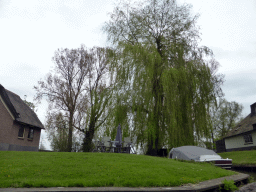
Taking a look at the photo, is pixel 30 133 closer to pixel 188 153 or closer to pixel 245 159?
pixel 188 153

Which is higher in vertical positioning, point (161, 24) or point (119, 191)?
point (161, 24)

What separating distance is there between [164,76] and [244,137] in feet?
63.9

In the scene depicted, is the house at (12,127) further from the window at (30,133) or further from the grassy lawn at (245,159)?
the grassy lawn at (245,159)

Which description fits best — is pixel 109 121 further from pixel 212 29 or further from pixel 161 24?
pixel 212 29

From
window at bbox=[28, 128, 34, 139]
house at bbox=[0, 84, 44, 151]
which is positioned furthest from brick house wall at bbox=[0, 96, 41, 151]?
window at bbox=[28, 128, 34, 139]

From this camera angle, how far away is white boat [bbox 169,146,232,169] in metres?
11.6

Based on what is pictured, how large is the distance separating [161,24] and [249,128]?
17825 millimetres

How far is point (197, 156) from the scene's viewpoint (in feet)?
38.7

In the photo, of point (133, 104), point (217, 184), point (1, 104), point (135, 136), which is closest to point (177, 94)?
point (133, 104)

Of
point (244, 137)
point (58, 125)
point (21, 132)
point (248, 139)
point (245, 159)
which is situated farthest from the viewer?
point (244, 137)

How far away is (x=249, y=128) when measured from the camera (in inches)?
992

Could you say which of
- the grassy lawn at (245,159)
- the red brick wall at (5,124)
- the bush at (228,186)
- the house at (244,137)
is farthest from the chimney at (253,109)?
the red brick wall at (5,124)

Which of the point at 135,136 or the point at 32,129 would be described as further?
the point at 32,129

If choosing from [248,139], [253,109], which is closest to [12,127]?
[248,139]
